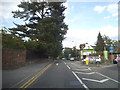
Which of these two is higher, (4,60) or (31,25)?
(31,25)

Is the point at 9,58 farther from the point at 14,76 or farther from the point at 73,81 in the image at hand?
the point at 73,81

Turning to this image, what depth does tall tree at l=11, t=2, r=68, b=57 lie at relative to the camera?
3953 centimetres

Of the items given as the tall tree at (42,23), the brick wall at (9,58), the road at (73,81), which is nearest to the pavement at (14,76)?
the road at (73,81)

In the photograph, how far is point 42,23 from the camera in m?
41.6

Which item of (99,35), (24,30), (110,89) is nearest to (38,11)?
(24,30)

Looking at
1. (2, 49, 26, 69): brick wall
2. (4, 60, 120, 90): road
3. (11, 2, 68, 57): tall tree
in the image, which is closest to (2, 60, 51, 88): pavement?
(4, 60, 120, 90): road

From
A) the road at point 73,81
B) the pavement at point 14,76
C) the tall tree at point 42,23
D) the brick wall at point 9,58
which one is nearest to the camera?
the road at point 73,81

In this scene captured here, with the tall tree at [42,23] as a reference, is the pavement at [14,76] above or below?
below

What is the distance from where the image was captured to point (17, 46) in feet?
86.0

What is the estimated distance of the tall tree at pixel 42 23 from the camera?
3953 centimetres

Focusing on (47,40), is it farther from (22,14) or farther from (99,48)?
(99,48)

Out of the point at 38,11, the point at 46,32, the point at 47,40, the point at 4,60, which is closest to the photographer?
the point at 4,60

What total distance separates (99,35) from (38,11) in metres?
71.3

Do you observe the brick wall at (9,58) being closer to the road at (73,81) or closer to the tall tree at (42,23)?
the road at (73,81)
